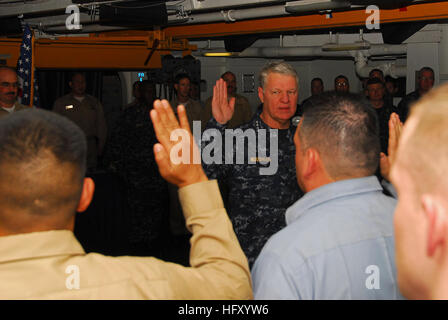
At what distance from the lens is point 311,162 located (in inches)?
56.3

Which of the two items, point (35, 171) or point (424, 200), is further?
point (35, 171)

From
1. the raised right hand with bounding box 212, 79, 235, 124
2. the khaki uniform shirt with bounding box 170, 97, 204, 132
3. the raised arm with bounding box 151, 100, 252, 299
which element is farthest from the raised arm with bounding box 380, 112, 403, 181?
the khaki uniform shirt with bounding box 170, 97, 204, 132

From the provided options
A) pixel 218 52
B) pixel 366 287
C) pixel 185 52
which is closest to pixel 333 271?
pixel 366 287

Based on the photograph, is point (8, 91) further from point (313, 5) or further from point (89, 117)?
point (313, 5)

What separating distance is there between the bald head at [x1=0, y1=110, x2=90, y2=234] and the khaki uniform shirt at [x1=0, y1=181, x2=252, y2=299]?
0.04m

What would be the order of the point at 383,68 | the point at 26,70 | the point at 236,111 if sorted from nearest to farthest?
the point at 26,70 → the point at 236,111 → the point at 383,68

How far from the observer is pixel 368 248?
126 centimetres

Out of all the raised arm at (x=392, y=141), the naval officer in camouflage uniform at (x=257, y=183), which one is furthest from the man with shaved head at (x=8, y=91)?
the raised arm at (x=392, y=141)

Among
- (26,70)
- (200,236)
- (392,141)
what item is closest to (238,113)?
(26,70)

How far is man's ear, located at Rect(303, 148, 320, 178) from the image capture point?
143 cm

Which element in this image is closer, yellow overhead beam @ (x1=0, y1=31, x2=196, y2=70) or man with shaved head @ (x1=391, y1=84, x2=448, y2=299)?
man with shaved head @ (x1=391, y1=84, x2=448, y2=299)

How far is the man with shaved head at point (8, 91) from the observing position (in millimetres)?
3982

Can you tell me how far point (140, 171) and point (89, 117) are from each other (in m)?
1.50

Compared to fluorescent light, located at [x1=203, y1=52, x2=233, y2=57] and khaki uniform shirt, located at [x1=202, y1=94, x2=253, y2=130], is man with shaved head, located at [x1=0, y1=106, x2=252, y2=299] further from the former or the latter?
fluorescent light, located at [x1=203, y1=52, x2=233, y2=57]
